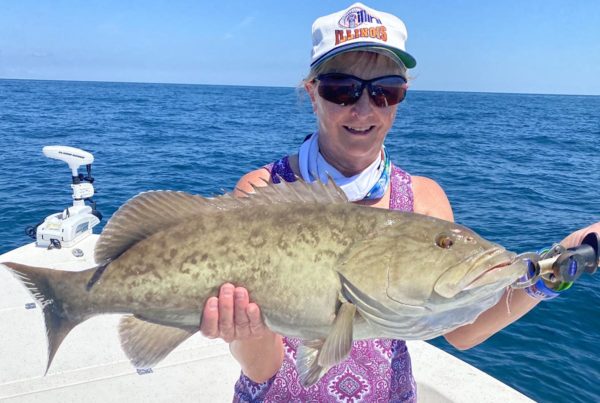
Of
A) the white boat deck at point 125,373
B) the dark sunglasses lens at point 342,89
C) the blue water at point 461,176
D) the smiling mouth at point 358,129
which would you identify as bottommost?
the blue water at point 461,176

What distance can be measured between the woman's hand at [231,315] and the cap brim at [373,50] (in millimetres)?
1312

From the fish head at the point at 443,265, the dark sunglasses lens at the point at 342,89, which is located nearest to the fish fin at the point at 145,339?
the fish head at the point at 443,265

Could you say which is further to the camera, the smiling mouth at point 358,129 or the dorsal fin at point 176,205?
the smiling mouth at point 358,129

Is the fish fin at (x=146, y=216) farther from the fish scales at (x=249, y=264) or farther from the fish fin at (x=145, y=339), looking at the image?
the fish fin at (x=145, y=339)

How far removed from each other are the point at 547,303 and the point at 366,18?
328 inches

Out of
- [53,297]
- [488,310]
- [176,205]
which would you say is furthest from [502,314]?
[53,297]

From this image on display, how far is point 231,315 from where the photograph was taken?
2.23m

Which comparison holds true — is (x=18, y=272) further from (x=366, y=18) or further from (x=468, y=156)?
(x=468, y=156)

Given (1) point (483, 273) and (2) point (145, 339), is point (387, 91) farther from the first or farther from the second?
(2) point (145, 339)

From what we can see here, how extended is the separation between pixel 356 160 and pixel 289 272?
3.23 ft

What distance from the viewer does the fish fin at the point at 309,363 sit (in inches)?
87.0

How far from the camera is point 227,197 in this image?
8.02 ft

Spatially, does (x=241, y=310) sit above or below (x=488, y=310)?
above

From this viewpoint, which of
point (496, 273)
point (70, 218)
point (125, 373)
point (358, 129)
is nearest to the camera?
point (496, 273)
